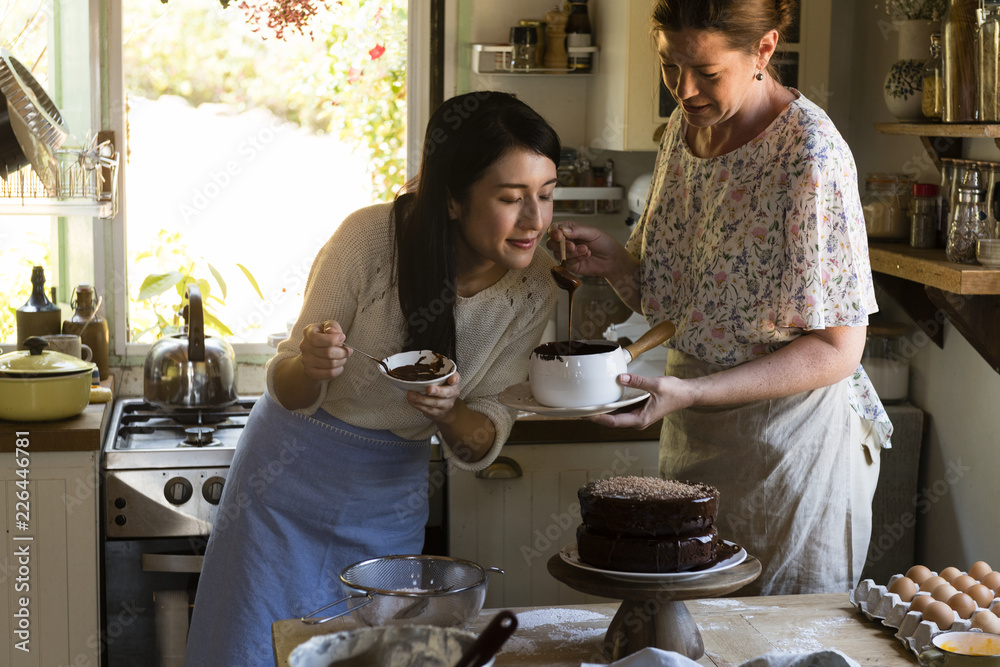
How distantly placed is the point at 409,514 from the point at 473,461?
0.21 m

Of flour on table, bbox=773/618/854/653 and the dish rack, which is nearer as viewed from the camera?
flour on table, bbox=773/618/854/653

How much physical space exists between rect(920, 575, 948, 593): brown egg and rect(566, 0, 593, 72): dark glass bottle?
1.76m

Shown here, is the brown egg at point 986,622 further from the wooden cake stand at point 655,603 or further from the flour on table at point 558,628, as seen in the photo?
the flour on table at point 558,628

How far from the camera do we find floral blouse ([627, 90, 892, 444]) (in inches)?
60.9

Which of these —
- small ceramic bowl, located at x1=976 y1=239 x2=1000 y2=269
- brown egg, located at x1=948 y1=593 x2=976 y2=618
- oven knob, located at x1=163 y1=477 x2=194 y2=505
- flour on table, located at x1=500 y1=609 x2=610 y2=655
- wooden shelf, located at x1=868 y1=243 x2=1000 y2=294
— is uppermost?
small ceramic bowl, located at x1=976 y1=239 x2=1000 y2=269

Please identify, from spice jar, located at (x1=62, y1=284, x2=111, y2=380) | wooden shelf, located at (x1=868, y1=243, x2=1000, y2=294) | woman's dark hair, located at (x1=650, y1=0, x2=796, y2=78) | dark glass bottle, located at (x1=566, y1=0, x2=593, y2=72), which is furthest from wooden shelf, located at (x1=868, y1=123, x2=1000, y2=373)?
spice jar, located at (x1=62, y1=284, x2=111, y2=380)

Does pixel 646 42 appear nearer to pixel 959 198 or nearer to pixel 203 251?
pixel 959 198

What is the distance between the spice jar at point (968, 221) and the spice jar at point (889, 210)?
30 centimetres

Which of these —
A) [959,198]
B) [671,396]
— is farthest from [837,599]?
[959,198]

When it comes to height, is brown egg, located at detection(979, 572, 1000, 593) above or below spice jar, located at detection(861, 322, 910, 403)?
below

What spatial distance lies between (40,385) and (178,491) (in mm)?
367

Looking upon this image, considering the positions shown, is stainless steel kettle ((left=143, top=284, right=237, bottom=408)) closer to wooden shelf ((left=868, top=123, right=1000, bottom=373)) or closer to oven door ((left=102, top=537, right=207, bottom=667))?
oven door ((left=102, top=537, right=207, bottom=667))

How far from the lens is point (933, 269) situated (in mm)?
2092

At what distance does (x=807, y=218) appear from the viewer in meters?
1.54
